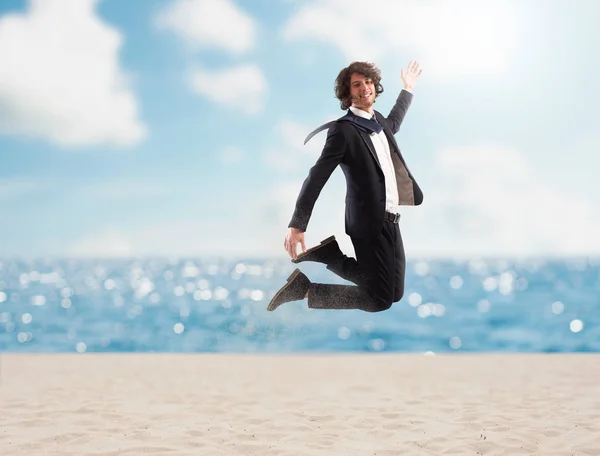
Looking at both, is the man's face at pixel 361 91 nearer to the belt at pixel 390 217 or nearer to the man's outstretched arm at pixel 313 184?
the man's outstretched arm at pixel 313 184

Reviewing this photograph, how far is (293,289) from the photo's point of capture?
10.2 ft

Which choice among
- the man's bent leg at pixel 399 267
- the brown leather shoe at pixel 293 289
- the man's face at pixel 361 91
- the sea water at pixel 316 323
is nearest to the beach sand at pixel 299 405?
the brown leather shoe at pixel 293 289

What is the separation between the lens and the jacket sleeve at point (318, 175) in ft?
10.0

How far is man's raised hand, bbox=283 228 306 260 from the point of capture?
9.95 ft

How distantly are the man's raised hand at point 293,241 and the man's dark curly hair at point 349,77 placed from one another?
0.61 meters

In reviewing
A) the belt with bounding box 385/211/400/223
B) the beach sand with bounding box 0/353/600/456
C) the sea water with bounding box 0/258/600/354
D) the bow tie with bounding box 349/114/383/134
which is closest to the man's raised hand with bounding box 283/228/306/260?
the belt with bounding box 385/211/400/223

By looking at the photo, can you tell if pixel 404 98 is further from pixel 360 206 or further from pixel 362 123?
pixel 360 206

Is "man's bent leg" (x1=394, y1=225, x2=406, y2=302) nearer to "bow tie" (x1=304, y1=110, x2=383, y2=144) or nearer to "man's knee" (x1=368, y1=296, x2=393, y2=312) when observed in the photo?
"man's knee" (x1=368, y1=296, x2=393, y2=312)

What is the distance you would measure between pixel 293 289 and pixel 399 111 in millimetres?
1060

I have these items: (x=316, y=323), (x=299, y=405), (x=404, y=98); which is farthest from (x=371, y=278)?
(x=316, y=323)

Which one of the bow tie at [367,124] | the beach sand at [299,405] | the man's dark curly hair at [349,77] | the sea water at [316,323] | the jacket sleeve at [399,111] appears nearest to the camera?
the man's dark curly hair at [349,77]

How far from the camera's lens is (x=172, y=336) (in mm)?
29703

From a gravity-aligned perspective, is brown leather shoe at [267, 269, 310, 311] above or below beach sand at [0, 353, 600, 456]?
above

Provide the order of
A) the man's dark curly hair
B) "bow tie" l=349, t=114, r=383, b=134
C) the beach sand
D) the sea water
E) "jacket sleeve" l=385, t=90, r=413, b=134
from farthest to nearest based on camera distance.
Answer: the sea water, the beach sand, "jacket sleeve" l=385, t=90, r=413, b=134, "bow tie" l=349, t=114, r=383, b=134, the man's dark curly hair
